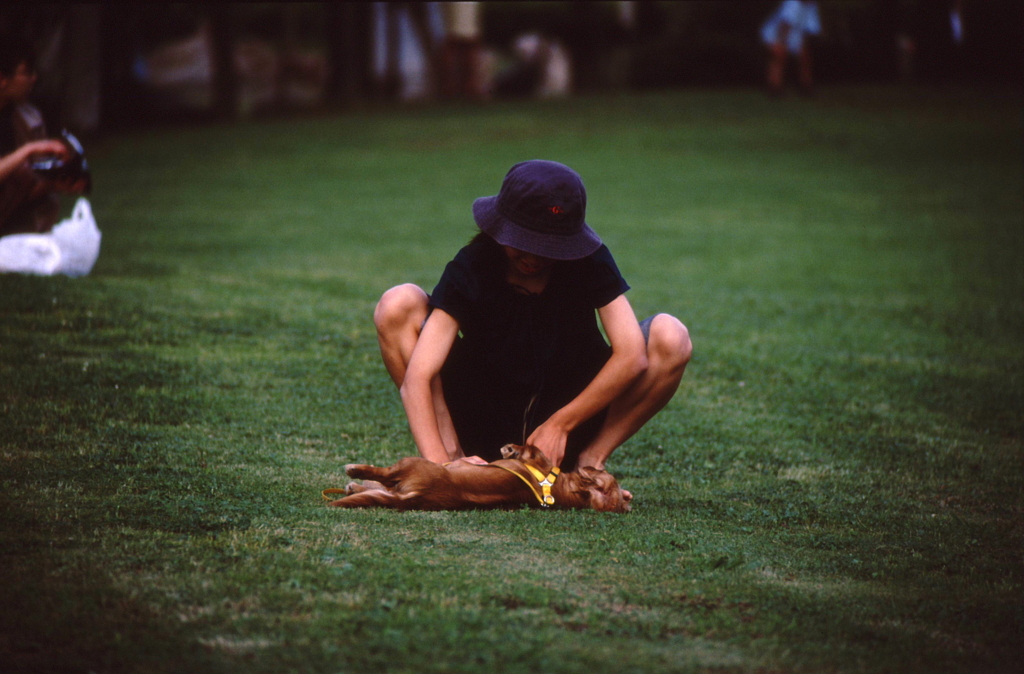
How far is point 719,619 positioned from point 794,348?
463 cm

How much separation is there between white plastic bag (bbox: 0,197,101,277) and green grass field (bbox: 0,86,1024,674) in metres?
0.29

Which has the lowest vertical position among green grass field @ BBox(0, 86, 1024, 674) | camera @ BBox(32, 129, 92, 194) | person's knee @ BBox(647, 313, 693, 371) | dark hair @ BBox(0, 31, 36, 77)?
green grass field @ BBox(0, 86, 1024, 674)

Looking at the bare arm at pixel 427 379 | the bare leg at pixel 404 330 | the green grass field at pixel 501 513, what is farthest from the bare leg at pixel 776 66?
the bare arm at pixel 427 379

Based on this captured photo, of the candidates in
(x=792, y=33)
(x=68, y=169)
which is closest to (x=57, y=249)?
(x=68, y=169)

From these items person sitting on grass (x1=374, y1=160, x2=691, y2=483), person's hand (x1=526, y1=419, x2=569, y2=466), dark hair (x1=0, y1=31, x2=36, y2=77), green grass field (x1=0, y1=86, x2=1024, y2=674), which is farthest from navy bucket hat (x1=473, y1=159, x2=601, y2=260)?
dark hair (x1=0, y1=31, x2=36, y2=77)

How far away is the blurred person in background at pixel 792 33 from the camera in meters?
23.2

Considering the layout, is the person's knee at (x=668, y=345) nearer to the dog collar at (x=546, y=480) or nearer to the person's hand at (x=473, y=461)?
the dog collar at (x=546, y=480)

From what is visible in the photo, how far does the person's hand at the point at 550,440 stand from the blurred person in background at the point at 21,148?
4.69 metres

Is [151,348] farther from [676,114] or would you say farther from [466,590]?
[676,114]

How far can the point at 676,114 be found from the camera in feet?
75.3

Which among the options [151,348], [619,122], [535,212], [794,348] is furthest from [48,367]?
[619,122]

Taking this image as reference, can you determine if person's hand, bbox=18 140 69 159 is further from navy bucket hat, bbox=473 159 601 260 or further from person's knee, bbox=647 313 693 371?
person's knee, bbox=647 313 693 371

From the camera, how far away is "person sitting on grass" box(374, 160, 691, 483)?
156 inches

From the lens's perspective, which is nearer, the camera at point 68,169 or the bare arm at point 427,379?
the bare arm at point 427,379
